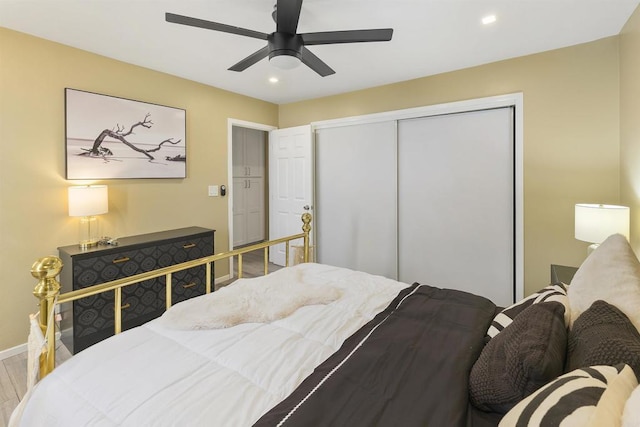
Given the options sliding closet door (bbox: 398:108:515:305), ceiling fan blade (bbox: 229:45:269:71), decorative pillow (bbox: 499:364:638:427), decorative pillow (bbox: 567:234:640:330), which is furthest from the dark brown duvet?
sliding closet door (bbox: 398:108:515:305)

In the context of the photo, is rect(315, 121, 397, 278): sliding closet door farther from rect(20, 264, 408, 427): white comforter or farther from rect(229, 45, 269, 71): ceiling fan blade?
rect(20, 264, 408, 427): white comforter

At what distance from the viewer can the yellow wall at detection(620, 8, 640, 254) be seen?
2.10 m

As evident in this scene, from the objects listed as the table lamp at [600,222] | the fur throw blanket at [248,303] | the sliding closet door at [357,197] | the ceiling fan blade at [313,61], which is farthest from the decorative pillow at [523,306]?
the sliding closet door at [357,197]

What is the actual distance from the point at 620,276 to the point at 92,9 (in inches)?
127

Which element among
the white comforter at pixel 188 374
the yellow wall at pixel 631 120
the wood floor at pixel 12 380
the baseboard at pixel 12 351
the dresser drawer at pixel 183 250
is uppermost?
the yellow wall at pixel 631 120

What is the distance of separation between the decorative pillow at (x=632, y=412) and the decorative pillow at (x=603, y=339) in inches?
8.0

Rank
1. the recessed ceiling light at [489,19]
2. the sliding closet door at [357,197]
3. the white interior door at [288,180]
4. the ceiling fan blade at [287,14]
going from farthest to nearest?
the white interior door at [288,180] → the sliding closet door at [357,197] → the recessed ceiling light at [489,19] → the ceiling fan blade at [287,14]

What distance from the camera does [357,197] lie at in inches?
157

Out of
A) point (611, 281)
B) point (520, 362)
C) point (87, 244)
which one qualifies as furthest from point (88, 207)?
point (611, 281)

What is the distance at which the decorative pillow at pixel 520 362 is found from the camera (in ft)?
2.60

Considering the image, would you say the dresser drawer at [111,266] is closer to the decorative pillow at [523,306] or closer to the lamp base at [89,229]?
the lamp base at [89,229]

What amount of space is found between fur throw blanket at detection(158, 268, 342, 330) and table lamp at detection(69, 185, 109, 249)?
5.31 feet

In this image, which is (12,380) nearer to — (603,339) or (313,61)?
(313,61)

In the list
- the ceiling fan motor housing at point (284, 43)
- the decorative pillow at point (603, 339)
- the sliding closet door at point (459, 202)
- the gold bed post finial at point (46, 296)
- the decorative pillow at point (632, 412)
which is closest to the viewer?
the decorative pillow at point (632, 412)
